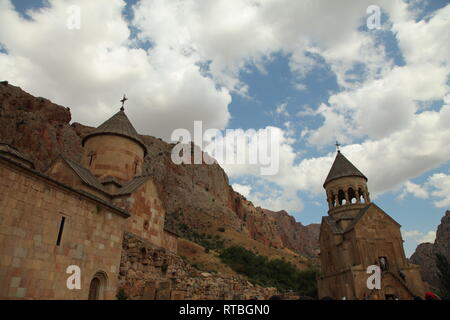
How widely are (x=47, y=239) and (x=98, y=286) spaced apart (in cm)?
229

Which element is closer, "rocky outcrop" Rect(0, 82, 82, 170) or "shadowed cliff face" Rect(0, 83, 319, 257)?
"rocky outcrop" Rect(0, 82, 82, 170)

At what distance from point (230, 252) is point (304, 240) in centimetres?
7074

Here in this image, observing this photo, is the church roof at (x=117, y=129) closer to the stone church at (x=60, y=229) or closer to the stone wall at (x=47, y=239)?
the stone church at (x=60, y=229)

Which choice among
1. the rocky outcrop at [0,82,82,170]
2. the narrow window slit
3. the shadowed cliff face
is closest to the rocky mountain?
the shadowed cliff face

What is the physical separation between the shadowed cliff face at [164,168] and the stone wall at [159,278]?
16.8 meters

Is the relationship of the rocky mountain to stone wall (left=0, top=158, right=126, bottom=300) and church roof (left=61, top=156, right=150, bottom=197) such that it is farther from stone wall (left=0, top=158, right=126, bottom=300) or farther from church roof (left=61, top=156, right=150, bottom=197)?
stone wall (left=0, top=158, right=126, bottom=300)

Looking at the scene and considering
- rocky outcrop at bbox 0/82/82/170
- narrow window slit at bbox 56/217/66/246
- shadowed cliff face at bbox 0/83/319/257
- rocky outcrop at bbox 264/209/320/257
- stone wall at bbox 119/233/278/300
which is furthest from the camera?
rocky outcrop at bbox 264/209/320/257

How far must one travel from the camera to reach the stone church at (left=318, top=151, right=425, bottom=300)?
591 inches

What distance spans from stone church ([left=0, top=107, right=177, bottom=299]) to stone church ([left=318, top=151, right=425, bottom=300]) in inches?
438

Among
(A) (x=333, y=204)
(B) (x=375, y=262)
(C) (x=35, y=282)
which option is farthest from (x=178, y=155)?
(C) (x=35, y=282)

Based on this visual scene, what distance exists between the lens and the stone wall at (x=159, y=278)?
26.5 feet

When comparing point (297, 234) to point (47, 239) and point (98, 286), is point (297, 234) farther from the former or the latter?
point (47, 239)

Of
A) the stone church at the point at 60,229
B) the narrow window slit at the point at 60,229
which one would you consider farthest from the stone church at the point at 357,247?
the narrow window slit at the point at 60,229
